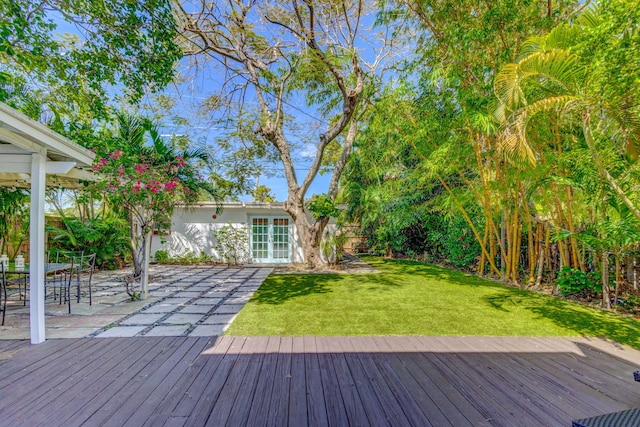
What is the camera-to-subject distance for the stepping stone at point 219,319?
3838mm

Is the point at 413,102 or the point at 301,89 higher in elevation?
the point at 301,89

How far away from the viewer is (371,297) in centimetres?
532

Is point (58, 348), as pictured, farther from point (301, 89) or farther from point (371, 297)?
point (301, 89)

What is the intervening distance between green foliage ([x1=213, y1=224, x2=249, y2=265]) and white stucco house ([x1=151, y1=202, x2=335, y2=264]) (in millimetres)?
187

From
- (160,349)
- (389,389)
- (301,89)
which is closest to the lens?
(389,389)

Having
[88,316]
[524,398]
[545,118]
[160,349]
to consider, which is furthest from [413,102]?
[88,316]

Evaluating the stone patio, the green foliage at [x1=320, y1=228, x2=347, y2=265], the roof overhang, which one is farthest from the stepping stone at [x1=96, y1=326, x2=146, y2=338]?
the green foliage at [x1=320, y1=228, x2=347, y2=265]

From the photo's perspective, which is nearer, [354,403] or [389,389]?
[354,403]

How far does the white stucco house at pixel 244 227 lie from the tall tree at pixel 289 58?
199 centimetres

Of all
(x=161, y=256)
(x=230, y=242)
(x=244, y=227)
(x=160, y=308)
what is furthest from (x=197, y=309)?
(x=161, y=256)

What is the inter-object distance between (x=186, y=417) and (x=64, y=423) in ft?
2.50

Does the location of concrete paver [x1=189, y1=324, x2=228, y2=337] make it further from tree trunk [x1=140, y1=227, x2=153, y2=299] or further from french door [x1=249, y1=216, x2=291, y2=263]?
french door [x1=249, y1=216, x2=291, y2=263]

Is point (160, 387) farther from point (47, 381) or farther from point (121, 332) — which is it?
point (121, 332)

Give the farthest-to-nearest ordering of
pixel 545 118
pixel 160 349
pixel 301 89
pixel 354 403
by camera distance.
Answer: pixel 301 89, pixel 545 118, pixel 160 349, pixel 354 403
